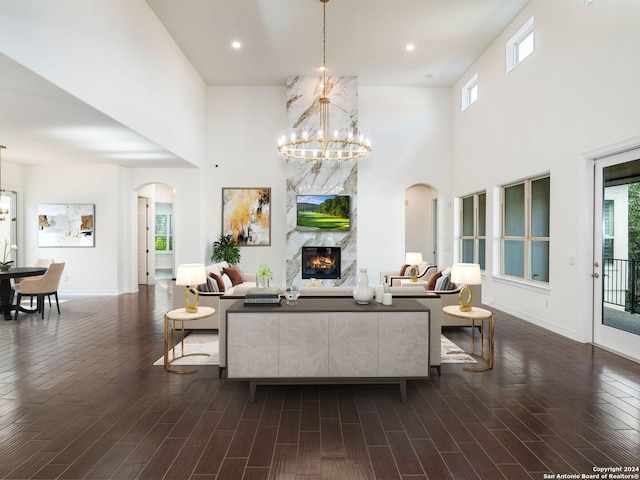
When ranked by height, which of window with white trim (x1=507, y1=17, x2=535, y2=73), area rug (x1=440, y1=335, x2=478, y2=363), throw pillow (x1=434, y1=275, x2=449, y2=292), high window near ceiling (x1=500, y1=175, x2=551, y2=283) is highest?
window with white trim (x1=507, y1=17, x2=535, y2=73)

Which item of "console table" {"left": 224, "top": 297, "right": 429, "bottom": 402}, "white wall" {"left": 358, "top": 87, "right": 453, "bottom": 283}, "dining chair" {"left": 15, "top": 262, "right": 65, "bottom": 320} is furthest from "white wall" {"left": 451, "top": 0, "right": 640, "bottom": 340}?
"dining chair" {"left": 15, "top": 262, "right": 65, "bottom": 320}

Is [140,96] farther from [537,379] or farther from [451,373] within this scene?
[537,379]

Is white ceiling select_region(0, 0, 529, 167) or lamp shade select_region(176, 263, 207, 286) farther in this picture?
white ceiling select_region(0, 0, 529, 167)

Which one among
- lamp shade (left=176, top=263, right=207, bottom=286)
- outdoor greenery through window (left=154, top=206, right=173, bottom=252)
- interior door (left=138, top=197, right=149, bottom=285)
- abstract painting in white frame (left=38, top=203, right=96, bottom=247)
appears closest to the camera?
lamp shade (left=176, top=263, right=207, bottom=286)

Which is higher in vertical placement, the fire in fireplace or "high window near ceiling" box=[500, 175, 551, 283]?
"high window near ceiling" box=[500, 175, 551, 283]

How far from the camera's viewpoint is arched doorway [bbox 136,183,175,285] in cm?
1076

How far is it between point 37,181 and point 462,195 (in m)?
9.99

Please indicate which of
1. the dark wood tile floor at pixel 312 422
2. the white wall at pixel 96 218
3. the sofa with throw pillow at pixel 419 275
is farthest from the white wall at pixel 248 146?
the dark wood tile floor at pixel 312 422

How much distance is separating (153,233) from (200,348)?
745cm

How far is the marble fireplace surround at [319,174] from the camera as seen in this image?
932 centimetres

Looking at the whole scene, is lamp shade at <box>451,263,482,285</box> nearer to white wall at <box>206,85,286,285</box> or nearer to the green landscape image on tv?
the green landscape image on tv

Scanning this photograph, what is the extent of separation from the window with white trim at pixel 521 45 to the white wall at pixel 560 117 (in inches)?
5.6

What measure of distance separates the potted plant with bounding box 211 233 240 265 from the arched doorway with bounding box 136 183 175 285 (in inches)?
96.6

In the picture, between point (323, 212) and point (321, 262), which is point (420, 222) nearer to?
point (323, 212)
